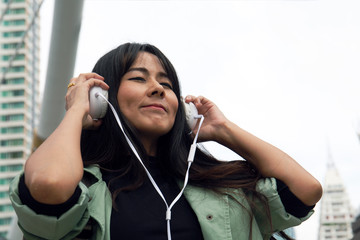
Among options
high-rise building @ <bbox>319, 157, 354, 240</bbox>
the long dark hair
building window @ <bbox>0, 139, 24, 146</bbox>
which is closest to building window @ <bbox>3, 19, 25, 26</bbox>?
building window @ <bbox>0, 139, 24, 146</bbox>

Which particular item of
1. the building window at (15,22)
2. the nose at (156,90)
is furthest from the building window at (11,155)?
the nose at (156,90)

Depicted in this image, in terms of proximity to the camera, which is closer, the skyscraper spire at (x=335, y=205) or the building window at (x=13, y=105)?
the building window at (x=13, y=105)

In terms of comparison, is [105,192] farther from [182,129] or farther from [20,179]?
[182,129]

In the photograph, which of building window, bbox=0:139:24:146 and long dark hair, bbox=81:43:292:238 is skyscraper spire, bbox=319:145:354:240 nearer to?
building window, bbox=0:139:24:146

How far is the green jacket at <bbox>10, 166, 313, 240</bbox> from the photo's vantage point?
1667mm

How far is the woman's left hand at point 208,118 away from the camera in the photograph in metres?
2.41

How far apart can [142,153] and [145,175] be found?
0.13m

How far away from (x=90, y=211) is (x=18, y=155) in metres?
81.1

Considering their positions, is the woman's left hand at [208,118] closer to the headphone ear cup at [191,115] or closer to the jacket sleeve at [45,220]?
the headphone ear cup at [191,115]

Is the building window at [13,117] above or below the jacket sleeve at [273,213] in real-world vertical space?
below

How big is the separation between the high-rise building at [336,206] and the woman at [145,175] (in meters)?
115

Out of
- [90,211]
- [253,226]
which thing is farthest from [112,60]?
[253,226]

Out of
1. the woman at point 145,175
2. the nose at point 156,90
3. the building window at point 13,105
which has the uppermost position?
the nose at point 156,90

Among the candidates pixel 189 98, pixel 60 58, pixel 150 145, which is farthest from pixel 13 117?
pixel 150 145
